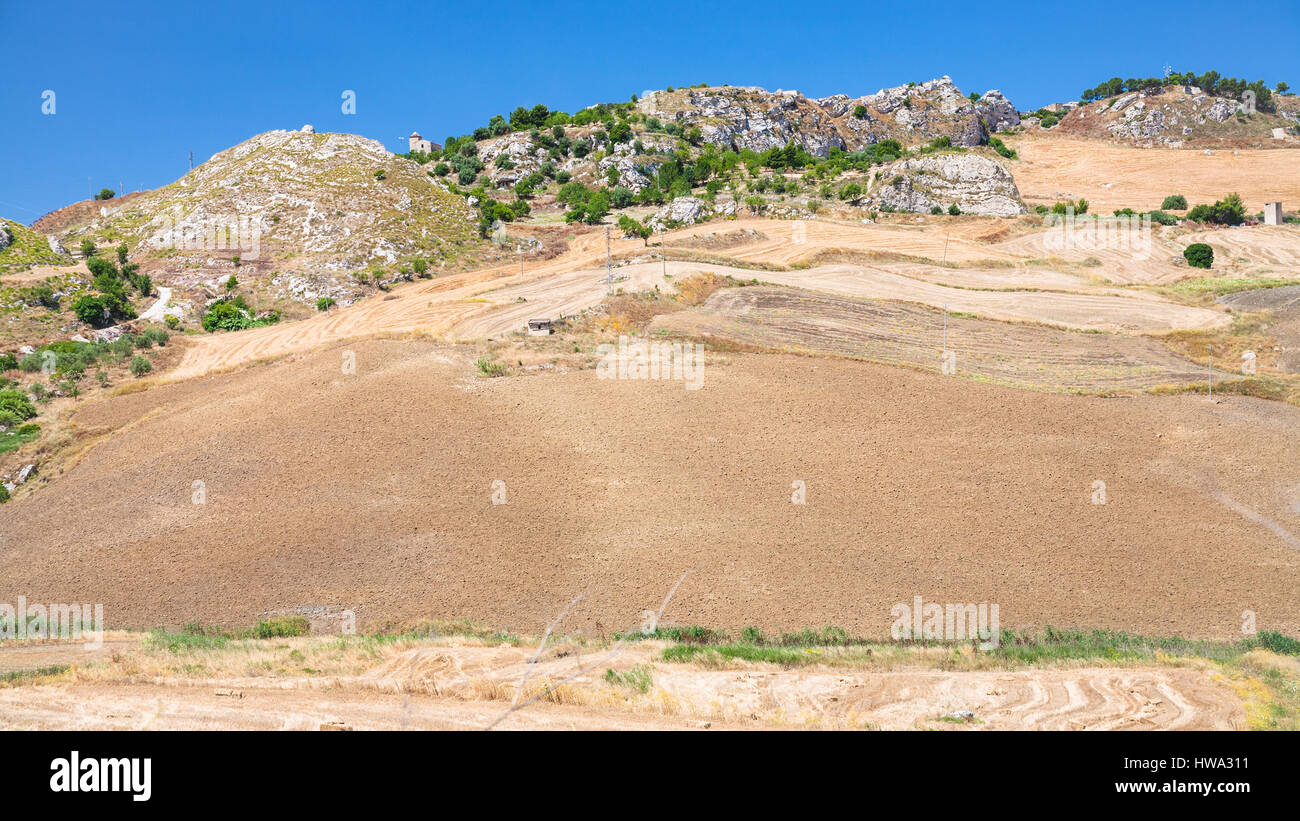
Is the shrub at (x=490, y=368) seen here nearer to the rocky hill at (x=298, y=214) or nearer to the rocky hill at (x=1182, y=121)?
the rocky hill at (x=298, y=214)

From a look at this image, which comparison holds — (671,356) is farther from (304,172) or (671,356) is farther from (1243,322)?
(304,172)

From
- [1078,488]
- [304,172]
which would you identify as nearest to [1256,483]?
[1078,488]

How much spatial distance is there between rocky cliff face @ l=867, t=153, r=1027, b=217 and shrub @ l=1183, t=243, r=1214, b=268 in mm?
15866

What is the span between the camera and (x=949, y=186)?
221 feet

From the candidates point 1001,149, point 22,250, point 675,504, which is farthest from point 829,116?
point 675,504

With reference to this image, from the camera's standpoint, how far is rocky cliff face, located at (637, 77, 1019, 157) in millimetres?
96688

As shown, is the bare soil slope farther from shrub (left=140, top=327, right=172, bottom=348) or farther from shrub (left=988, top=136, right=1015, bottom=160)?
shrub (left=988, top=136, right=1015, bottom=160)

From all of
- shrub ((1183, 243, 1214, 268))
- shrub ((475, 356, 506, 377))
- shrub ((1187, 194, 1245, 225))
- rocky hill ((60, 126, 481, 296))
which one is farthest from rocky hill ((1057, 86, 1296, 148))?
shrub ((475, 356, 506, 377))

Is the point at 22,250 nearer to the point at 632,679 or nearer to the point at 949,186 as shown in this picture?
the point at 632,679

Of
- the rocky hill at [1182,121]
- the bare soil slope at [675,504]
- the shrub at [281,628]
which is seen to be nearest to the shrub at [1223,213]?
the rocky hill at [1182,121]

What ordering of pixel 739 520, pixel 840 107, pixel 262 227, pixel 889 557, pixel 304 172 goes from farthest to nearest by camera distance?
pixel 840 107, pixel 304 172, pixel 262 227, pixel 739 520, pixel 889 557

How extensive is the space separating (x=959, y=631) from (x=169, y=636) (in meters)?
15.3

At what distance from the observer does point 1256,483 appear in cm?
2164

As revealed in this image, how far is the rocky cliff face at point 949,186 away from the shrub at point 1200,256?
15.9 meters
